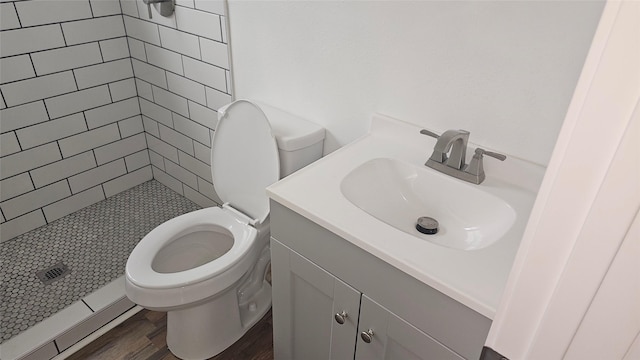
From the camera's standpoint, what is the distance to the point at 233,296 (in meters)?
1.58

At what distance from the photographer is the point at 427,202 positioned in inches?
45.6

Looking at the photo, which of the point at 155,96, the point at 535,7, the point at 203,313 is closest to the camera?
the point at 535,7

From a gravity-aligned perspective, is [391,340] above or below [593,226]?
below

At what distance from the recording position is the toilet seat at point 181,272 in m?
1.31

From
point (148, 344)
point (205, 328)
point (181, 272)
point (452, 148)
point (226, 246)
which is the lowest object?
point (148, 344)

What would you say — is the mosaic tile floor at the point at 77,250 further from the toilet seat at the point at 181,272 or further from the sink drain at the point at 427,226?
the sink drain at the point at 427,226


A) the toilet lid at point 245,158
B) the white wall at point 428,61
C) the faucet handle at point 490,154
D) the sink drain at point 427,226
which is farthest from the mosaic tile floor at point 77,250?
the faucet handle at point 490,154

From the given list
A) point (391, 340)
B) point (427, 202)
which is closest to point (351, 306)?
point (391, 340)

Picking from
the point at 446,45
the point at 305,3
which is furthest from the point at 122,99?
the point at 446,45

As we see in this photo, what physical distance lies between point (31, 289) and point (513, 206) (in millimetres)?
1847

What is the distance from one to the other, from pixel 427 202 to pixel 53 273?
1.63 meters

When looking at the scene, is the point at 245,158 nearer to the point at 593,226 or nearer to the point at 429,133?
the point at 429,133

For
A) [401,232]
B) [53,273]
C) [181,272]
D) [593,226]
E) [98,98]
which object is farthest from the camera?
[98,98]

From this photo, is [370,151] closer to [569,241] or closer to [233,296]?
[233,296]
